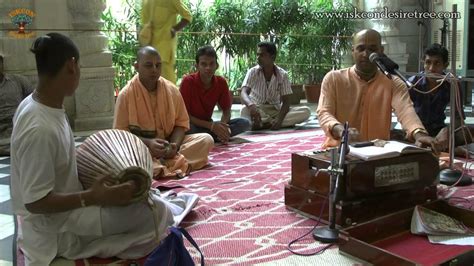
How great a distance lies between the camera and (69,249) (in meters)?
2.20

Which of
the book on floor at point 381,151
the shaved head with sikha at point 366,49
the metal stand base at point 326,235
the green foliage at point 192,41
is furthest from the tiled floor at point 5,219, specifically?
the green foliage at point 192,41

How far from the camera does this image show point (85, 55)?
5.96 metres

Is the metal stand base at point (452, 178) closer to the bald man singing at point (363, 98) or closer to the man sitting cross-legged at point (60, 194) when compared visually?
the bald man singing at point (363, 98)

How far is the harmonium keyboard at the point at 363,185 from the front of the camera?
2498 millimetres

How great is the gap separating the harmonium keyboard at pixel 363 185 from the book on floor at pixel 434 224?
0.14m

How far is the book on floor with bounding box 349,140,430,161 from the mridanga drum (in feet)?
3.21

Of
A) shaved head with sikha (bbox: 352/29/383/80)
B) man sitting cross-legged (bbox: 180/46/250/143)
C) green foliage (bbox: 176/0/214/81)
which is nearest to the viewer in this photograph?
shaved head with sikha (bbox: 352/29/383/80)

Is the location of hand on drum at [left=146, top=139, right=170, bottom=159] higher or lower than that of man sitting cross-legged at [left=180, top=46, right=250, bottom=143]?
lower

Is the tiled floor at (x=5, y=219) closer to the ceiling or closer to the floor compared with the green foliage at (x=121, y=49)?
closer to the floor

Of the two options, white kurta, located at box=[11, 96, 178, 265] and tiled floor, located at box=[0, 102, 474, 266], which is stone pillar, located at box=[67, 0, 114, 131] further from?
white kurta, located at box=[11, 96, 178, 265]

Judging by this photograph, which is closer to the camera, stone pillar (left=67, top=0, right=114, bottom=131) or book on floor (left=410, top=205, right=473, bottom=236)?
book on floor (left=410, top=205, right=473, bottom=236)

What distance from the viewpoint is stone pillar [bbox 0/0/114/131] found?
568 centimetres

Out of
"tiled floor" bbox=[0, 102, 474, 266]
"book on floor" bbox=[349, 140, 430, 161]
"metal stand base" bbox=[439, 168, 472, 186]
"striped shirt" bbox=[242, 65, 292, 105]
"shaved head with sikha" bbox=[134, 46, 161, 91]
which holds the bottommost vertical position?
"tiled floor" bbox=[0, 102, 474, 266]

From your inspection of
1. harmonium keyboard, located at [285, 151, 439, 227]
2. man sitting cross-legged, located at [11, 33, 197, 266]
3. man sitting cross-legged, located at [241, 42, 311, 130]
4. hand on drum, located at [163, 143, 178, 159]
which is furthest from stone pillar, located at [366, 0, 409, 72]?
man sitting cross-legged, located at [11, 33, 197, 266]
